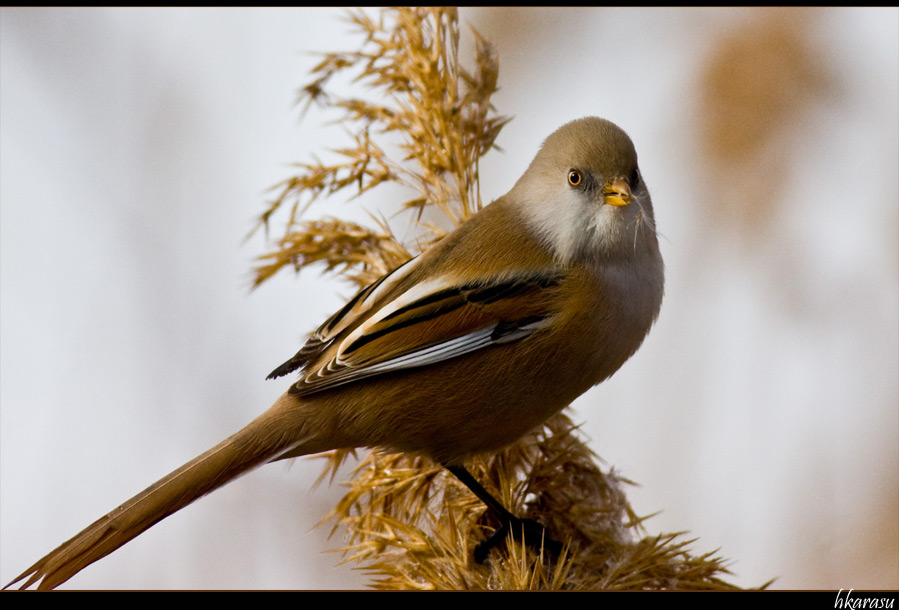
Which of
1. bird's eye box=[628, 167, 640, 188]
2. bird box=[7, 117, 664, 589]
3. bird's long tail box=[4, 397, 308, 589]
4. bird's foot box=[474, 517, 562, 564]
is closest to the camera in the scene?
bird's long tail box=[4, 397, 308, 589]

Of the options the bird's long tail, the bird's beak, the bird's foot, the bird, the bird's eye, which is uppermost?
the bird's eye

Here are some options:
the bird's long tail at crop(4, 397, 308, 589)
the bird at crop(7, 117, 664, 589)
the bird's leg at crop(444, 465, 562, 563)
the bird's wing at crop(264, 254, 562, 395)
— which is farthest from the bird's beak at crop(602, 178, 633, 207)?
the bird's long tail at crop(4, 397, 308, 589)

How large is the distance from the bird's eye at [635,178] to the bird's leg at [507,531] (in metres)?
1.25

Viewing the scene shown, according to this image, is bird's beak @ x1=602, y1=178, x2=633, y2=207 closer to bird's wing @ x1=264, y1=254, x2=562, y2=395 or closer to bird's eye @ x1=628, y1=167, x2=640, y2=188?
bird's eye @ x1=628, y1=167, x2=640, y2=188

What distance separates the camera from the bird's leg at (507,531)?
2402 millimetres

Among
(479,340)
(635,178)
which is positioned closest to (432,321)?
(479,340)

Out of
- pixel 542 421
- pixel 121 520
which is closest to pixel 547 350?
pixel 542 421

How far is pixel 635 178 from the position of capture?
294cm

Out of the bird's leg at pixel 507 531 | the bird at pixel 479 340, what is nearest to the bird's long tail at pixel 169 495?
the bird at pixel 479 340

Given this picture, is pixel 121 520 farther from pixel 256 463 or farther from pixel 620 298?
pixel 620 298

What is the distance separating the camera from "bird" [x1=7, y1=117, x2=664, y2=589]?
8.63 ft

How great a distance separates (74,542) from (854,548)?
3524 mm

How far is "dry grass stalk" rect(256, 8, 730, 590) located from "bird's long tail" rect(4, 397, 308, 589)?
329 millimetres

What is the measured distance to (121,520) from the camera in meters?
2.36
